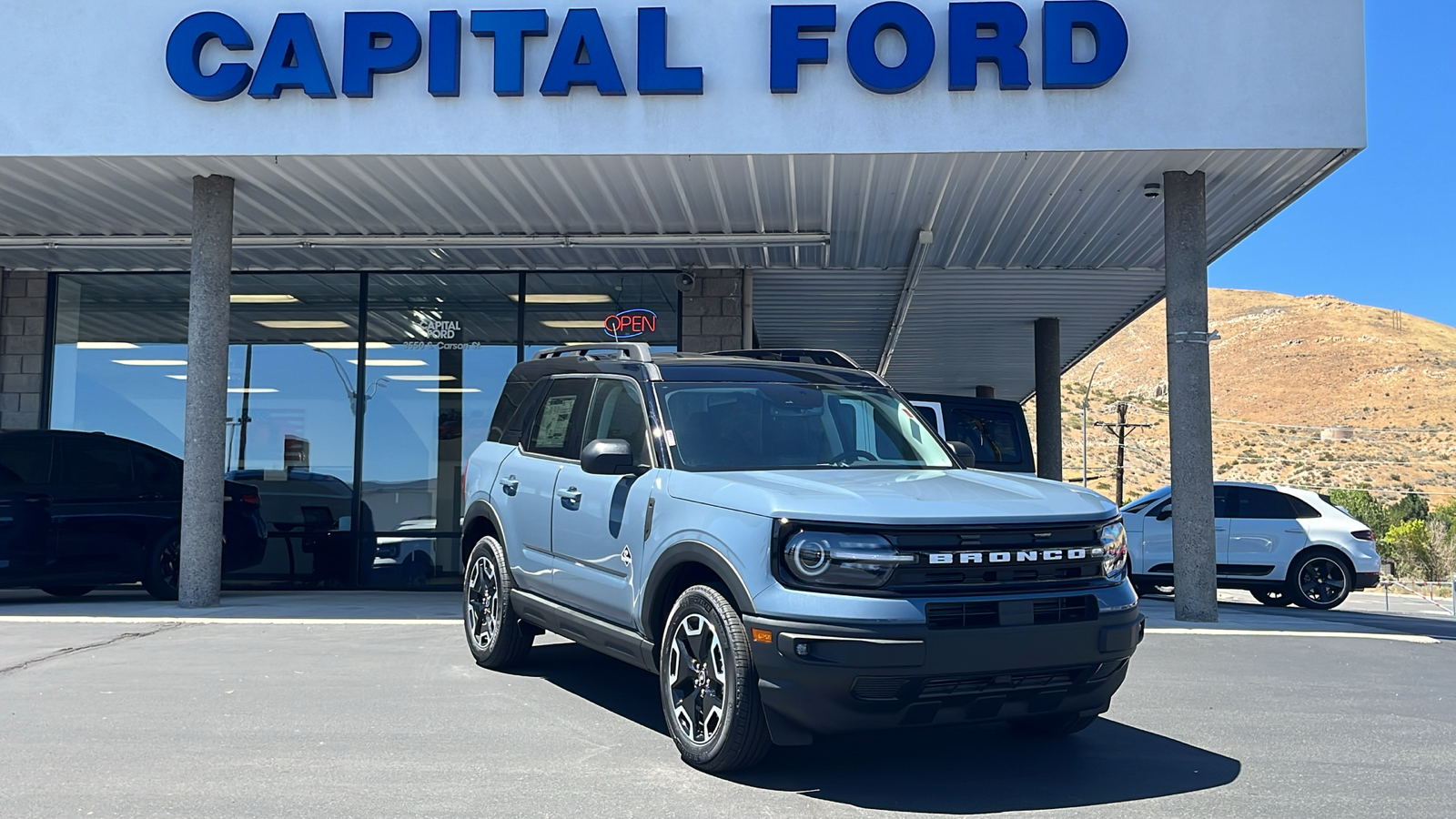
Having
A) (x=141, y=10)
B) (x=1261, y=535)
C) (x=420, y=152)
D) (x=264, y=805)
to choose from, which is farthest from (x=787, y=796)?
(x=1261, y=535)

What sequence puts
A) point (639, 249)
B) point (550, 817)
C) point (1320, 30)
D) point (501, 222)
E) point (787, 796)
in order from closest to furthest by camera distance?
point (550, 817) < point (787, 796) < point (1320, 30) < point (501, 222) < point (639, 249)

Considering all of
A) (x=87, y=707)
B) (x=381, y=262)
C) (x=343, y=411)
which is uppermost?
(x=381, y=262)

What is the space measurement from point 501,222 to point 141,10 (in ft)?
13.6

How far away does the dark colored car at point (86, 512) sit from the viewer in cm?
1152

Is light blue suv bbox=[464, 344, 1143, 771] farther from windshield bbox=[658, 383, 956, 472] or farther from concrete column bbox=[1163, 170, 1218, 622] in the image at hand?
concrete column bbox=[1163, 170, 1218, 622]

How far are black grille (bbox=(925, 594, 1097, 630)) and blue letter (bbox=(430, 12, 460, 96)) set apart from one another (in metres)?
7.67

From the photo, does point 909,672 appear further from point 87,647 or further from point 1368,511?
point 1368,511

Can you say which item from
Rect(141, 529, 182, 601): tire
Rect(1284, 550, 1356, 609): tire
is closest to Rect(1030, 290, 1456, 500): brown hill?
Rect(1284, 550, 1356, 609): tire

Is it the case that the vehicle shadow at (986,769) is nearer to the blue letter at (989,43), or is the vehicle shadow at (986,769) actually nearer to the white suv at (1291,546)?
the blue letter at (989,43)

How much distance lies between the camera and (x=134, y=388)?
15.4 m

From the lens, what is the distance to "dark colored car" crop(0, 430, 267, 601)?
37.8 feet

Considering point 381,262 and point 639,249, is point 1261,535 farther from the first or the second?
point 381,262

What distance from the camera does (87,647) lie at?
8852mm

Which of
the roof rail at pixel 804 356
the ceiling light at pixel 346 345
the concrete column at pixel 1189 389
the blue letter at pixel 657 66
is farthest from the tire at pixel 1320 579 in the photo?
the ceiling light at pixel 346 345
